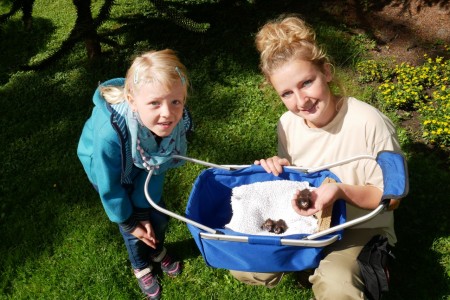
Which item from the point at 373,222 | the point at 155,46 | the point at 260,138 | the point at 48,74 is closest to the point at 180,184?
the point at 260,138

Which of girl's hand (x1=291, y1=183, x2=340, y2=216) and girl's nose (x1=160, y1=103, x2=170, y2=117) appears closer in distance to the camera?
girl's hand (x1=291, y1=183, x2=340, y2=216)

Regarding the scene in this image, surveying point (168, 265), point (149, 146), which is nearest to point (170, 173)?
point (168, 265)

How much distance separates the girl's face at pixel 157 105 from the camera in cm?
193

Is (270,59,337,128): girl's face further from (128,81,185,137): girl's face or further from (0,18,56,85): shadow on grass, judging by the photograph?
(0,18,56,85): shadow on grass

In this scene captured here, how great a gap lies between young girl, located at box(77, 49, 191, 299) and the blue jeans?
0.16 meters

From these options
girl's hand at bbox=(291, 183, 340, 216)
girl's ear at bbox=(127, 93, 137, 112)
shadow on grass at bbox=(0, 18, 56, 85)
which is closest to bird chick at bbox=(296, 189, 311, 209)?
girl's hand at bbox=(291, 183, 340, 216)

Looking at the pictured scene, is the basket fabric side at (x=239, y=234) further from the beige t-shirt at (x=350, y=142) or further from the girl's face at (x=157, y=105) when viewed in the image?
the girl's face at (x=157, y=105)

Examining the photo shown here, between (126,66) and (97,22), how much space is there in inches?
38.4

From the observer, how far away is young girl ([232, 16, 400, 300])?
1.97m

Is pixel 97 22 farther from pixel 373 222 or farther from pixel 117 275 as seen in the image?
pixel 373 222

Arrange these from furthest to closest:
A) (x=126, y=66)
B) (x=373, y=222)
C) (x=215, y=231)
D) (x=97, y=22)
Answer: (x=126, y=66)
(x=97, y=22)
(x=373, y=222)
(x=215, y=231)

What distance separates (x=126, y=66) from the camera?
176 inches

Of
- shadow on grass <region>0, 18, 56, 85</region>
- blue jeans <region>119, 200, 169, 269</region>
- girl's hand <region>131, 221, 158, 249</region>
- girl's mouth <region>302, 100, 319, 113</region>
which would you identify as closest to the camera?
girl's mouth <region>302, 100, 319, 113</region>

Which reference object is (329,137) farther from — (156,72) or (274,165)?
(156,72)
